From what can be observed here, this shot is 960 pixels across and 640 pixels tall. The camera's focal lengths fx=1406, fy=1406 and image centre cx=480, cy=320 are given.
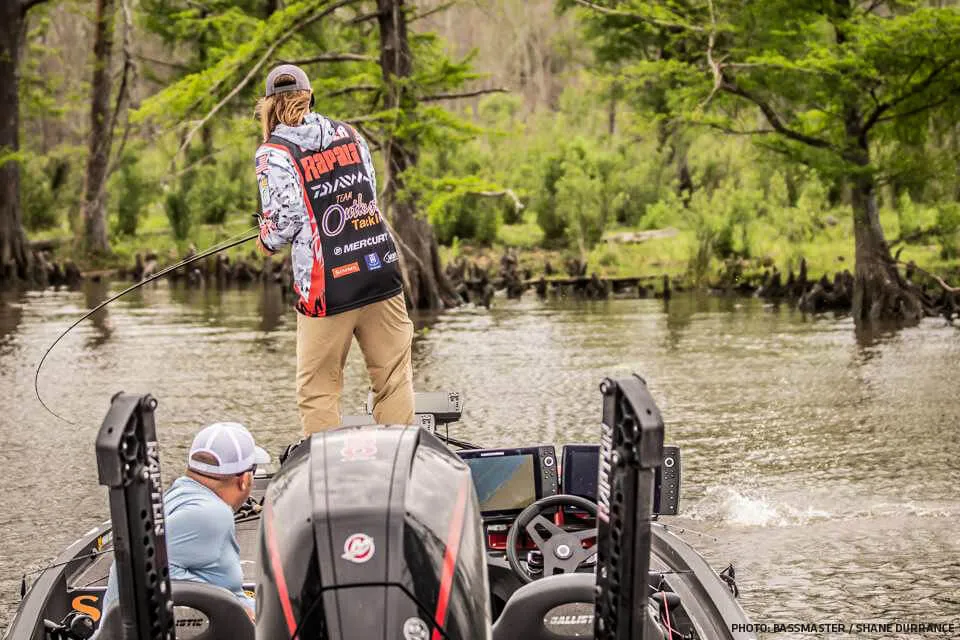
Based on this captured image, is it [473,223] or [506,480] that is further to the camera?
[473,223]

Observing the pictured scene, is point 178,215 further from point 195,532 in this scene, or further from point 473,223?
point 195,532

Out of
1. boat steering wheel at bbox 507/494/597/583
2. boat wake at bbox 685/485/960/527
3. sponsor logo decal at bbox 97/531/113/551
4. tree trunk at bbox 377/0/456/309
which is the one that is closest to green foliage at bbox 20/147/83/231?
tree trunk at bbox 377/0/456/309

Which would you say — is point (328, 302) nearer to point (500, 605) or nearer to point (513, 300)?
point (500, 605)

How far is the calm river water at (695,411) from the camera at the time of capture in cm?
799

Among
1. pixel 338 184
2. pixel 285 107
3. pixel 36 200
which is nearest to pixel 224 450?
pixel 338 184

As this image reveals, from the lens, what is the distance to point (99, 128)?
4300 cm

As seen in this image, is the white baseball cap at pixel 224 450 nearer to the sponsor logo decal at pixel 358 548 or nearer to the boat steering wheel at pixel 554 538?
the sponsor logo decal at pixel 358 548

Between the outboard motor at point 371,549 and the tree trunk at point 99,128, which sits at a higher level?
the tree trunk at point 99,128

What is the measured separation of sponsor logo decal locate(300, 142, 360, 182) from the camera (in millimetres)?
5828

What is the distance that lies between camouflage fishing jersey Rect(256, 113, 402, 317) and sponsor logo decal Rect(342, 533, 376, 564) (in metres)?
2.55

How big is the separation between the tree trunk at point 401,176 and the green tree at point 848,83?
A: 339 centimetres

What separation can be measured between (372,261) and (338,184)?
1.19 feet

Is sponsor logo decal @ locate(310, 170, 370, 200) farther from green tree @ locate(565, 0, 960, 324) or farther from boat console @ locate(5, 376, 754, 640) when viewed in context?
green tree @ locate(565, 0, 960, 324)

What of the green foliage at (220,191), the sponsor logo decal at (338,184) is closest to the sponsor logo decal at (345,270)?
the sponsor logo decal at (338,184)
